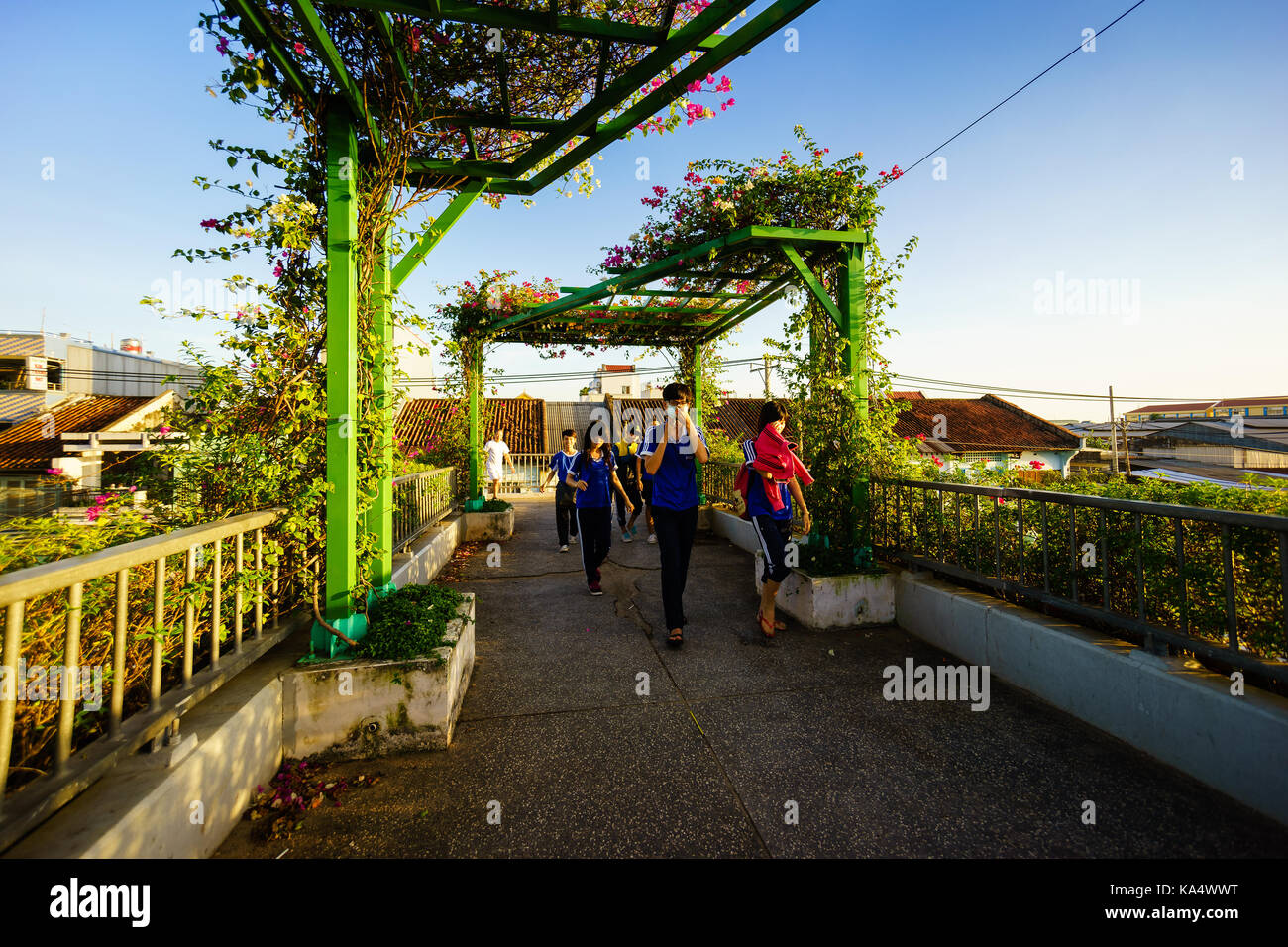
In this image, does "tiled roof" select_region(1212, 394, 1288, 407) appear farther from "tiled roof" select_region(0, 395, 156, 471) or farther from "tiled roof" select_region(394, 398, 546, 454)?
"tiled roof" select_region(0, 395, 156, 471)

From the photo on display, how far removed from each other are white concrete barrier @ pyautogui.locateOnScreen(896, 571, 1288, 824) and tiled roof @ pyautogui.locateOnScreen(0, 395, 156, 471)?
27.2 meters

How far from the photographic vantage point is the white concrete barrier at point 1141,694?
7.32 feet

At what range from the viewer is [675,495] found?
14.3 ft

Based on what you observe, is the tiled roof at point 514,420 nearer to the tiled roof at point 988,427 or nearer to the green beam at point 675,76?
the tiled roof at point 988,427

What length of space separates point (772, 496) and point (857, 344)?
5.69 ft

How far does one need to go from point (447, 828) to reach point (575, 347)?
894cm

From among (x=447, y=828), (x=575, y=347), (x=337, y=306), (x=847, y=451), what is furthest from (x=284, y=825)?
(x=575, y=347)

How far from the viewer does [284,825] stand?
7.43ft

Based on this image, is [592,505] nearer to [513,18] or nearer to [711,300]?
[513,18]

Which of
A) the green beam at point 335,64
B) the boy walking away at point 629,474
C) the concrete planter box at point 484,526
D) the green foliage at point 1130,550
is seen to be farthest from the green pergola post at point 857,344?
the concrete planter box at point 484,526

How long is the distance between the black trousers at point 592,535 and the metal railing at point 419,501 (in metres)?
1.83

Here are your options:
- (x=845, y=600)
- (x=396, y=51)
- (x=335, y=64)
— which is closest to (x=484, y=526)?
(x=845, y=600)

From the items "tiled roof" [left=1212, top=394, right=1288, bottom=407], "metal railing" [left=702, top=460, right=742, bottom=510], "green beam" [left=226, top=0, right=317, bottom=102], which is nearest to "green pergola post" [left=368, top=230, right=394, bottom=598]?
"green beam" [left=226, top=0, right=317, bottom=102]

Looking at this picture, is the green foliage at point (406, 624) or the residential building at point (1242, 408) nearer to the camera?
the green foliage at point (406, 624)
